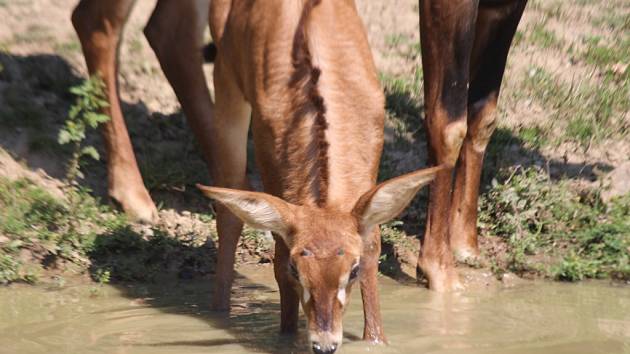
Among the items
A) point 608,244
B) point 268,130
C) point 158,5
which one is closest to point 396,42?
point 158,5

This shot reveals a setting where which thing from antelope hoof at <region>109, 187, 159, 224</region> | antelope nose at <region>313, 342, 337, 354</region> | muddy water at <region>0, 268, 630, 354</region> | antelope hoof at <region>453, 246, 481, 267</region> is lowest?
antelope nose at <region>313, 342, 337, 354</region>

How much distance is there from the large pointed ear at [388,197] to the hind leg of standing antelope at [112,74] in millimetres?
3062

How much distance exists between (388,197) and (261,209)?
555 millimetres

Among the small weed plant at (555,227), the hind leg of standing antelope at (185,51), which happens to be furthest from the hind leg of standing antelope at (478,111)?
the hind leg of standing antelope at (185,51)

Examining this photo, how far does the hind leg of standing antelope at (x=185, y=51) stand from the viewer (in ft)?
27.7

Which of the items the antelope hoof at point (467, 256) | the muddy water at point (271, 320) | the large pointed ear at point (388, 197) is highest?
the antelope hoof at point (467, 256)

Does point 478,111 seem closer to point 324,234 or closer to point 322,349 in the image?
point 324,234

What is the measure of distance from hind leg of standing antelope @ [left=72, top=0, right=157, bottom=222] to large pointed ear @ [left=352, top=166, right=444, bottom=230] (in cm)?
306


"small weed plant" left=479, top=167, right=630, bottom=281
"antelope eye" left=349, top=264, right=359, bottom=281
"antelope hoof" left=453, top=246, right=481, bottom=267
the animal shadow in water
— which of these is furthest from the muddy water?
"antelope eye" left=349, top=264, right=359, bottom=281

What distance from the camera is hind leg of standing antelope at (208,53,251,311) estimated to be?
22.9 ft

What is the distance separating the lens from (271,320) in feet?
22.3

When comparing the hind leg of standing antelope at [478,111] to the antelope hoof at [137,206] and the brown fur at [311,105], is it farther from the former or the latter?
the brown fur at [311,105]

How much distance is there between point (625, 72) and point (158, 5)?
385 cm

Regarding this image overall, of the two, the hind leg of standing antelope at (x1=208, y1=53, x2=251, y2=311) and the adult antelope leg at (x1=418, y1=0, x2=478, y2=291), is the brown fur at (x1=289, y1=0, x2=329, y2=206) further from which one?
the adult antelope leg at (x1=418, y1=0, x2=478, y2=291)
